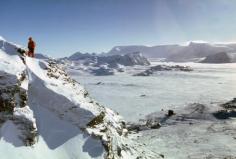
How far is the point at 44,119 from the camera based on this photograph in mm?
16703

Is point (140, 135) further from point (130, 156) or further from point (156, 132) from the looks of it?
point (130, 156)

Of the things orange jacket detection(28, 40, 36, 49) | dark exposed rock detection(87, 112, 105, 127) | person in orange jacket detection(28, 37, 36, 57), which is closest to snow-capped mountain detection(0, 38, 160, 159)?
dark exposed rock detection(87, 112, 105, 127)

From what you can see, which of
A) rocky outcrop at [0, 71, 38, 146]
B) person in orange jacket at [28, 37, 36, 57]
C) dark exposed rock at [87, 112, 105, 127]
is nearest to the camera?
rocky outcrop at [0, 71, 38, 146]

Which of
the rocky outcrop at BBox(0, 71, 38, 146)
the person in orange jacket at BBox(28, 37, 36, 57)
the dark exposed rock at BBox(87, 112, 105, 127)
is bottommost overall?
the dark exposed rock at BBox(87, 112, 105, 127)

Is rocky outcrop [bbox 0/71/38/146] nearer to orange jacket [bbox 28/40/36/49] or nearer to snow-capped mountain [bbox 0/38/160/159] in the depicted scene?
snow-capped mountain [bbox 0/38/160/159]

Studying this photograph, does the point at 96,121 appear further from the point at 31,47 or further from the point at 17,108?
the point at 31,47

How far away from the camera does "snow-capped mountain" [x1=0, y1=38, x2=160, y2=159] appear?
1514 cm

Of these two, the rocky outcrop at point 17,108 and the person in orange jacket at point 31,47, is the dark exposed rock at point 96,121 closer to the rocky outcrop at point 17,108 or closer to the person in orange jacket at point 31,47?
the rocky outcrop at point 17,108

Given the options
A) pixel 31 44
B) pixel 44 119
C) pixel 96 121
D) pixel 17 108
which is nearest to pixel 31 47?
pixel 31 44

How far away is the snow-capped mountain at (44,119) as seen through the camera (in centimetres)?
1514

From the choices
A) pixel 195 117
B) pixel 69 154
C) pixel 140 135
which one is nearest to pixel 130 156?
pixel 69 154

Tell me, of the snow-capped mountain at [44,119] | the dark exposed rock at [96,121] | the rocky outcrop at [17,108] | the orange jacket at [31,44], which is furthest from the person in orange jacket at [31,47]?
the dark exposed rock at [96,121]

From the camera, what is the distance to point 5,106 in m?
15.6

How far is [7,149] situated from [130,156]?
825cm
